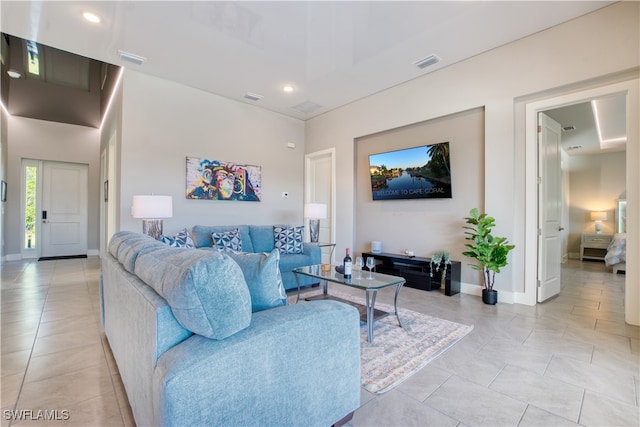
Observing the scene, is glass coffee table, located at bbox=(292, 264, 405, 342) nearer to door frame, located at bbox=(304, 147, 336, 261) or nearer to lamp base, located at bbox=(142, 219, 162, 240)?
lamp base, located at bbox=(142, 219, 162, 240)

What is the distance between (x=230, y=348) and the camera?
1.07 metres

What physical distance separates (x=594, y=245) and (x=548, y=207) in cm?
494

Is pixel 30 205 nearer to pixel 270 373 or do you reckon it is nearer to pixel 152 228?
pixel 152 228

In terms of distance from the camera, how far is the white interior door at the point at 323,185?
5.89 meters

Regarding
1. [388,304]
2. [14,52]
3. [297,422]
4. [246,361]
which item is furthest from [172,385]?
[14,52]

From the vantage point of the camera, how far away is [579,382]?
188 centimetres

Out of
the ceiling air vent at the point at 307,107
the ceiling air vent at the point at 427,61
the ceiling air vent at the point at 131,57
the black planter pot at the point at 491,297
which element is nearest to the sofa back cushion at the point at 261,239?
the ceiling air vent at the point at 307,107

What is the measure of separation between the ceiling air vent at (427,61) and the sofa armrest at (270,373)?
370cm

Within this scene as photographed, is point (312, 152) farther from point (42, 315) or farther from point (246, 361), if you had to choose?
point (246, 361)

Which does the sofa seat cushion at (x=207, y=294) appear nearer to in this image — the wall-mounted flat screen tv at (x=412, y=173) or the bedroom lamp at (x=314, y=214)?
the wall-mounted flat screen tv at (x=412, y=173)

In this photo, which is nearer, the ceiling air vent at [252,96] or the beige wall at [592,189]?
the ceiling air vent at [252,96]

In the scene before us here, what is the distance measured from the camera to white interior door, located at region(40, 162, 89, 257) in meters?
6.85

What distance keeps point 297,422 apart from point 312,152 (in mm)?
5477

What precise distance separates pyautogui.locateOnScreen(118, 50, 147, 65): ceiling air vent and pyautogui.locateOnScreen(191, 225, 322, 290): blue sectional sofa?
2353 mm
